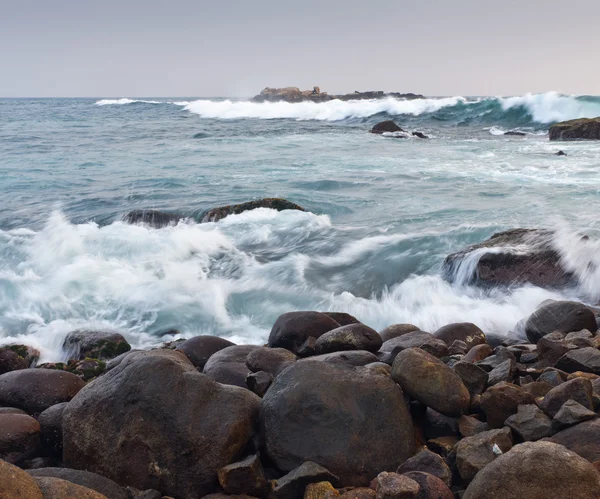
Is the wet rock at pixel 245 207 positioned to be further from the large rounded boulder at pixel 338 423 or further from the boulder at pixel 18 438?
the large rounded boulder at pixel 338 423

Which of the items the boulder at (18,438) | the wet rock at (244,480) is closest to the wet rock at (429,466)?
the wet rock at (244,480)

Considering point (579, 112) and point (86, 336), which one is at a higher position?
point (579, 112)

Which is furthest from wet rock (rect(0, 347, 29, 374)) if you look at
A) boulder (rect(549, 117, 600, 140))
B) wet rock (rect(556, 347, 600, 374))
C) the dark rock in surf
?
boulder (rect(549, 117, 600, 140))

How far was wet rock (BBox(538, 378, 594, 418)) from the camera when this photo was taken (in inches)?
111

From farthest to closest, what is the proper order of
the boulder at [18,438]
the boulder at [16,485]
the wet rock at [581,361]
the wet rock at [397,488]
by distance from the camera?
the wet rock at [581,361] → the boulder at [18,438] → the wet rock at [397,488] → the boulder at [16,485]

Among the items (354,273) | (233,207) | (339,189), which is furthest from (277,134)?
(354,273)

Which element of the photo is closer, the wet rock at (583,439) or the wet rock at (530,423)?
the wet rock at (583,439)

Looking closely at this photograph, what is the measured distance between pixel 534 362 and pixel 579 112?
32948 millimetres

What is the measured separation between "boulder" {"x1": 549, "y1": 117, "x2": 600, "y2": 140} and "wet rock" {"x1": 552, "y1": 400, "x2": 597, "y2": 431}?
22.5m

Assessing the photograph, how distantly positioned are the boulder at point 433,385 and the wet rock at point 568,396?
386 millimetres

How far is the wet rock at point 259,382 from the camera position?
132 inches

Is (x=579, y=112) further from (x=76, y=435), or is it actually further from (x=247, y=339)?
(x=76, y=435)

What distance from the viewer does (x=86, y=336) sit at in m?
5.58

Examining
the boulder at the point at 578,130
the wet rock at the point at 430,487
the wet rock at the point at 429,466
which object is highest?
the boulder at the point at 578,130
